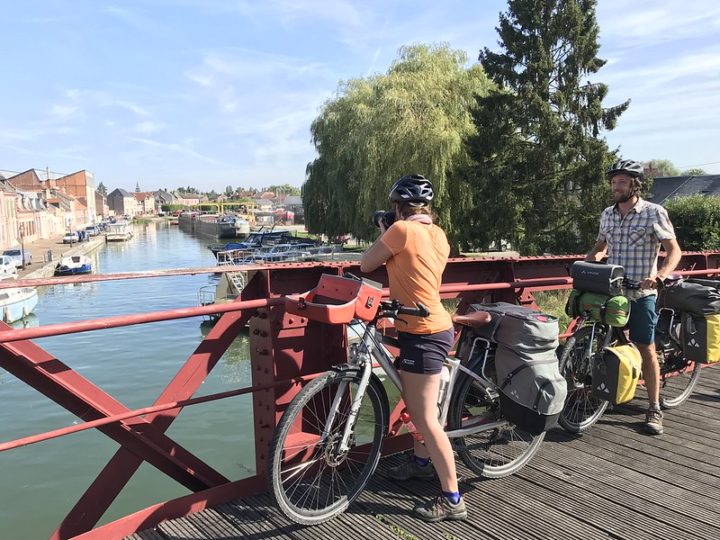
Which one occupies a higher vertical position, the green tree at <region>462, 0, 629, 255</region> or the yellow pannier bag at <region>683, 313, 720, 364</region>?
the green tree at <region>462, 0, 629, 255</region>

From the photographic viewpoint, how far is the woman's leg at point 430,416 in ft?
9.33

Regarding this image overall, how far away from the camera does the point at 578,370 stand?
413 centimetres

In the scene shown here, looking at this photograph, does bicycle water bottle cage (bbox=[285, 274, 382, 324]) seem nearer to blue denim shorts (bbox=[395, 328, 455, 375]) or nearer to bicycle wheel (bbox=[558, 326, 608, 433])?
blue denim shorts (bbox=[395, 328, 455, 375])

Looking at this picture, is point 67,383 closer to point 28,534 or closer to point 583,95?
point 28,534

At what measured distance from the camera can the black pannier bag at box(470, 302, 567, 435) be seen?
308cm

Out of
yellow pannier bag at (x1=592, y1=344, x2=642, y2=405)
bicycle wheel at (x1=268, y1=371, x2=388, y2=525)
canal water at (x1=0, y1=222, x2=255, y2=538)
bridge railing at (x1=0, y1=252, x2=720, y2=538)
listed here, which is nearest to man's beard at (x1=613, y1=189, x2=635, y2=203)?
yellow pannier bag at (x1=592, y1=344, x2=642, y2=405)

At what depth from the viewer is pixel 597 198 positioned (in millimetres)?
22359

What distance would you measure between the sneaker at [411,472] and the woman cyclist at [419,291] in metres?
0.48

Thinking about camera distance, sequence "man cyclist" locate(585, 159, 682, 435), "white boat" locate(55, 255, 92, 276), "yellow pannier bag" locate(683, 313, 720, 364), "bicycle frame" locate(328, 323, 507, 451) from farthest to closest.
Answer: "white boat" locate(55, 255, 92, 276), "yellow pannier bag" locate(683, 313, 720, 364), "man cyclist" locate(585, 159, 682, 435), "bicycle frame" locate(328, 323, 507, 451)

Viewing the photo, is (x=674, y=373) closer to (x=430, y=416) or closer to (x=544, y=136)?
(x=430, y=416)

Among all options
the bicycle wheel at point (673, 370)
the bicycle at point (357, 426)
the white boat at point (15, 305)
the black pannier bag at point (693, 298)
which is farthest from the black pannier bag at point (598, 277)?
the white boat at point (15, 305)

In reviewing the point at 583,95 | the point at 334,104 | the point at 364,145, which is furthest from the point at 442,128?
Result: the point at 334,104

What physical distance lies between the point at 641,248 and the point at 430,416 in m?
2.27

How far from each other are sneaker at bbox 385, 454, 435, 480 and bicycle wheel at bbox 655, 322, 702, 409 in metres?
2.55
